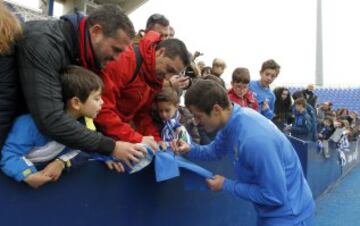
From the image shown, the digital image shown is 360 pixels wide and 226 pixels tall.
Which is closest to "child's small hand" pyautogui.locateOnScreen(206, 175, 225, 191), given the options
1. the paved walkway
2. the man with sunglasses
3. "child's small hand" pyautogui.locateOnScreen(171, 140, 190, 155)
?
"child's small hand" pyautogui.locateOnScreen(171, 140, 190, 155)

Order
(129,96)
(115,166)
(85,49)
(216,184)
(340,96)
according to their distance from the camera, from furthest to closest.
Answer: (340,96)
(129,96)
(216,184)
(115,166)
(85,49)

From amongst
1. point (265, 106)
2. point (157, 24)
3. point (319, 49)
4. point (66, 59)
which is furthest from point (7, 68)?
point (319, 49)

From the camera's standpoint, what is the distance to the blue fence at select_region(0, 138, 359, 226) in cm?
192

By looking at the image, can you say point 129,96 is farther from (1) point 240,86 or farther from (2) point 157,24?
(1) point 240,86

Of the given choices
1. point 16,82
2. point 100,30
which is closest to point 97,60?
point 100,30

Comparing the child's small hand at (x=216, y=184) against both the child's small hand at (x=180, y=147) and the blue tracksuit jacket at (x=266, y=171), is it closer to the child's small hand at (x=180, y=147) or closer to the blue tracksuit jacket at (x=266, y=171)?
the blue tracksuit jacket at (x=266, y=171)

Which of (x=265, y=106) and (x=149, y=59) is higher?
(x=149, y=59)

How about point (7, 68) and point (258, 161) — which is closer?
point (7, 68)

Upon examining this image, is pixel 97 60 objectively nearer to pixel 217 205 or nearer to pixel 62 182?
pixel 62 182

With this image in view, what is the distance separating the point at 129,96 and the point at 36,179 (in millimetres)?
1087

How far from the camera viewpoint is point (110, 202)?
2408mm

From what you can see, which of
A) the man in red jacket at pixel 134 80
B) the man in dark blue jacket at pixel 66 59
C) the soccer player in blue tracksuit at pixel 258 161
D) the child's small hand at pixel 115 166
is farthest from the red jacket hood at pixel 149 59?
the child's small hand at pixel 115 166

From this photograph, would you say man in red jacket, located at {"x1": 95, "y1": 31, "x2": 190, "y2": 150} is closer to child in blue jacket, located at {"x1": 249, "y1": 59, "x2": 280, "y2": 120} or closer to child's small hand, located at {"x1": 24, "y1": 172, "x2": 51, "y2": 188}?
child's small hand, located at {"x1": 24, "y1": 172, "x2": 51, "y2": 188}

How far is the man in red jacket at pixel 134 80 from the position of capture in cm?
246
